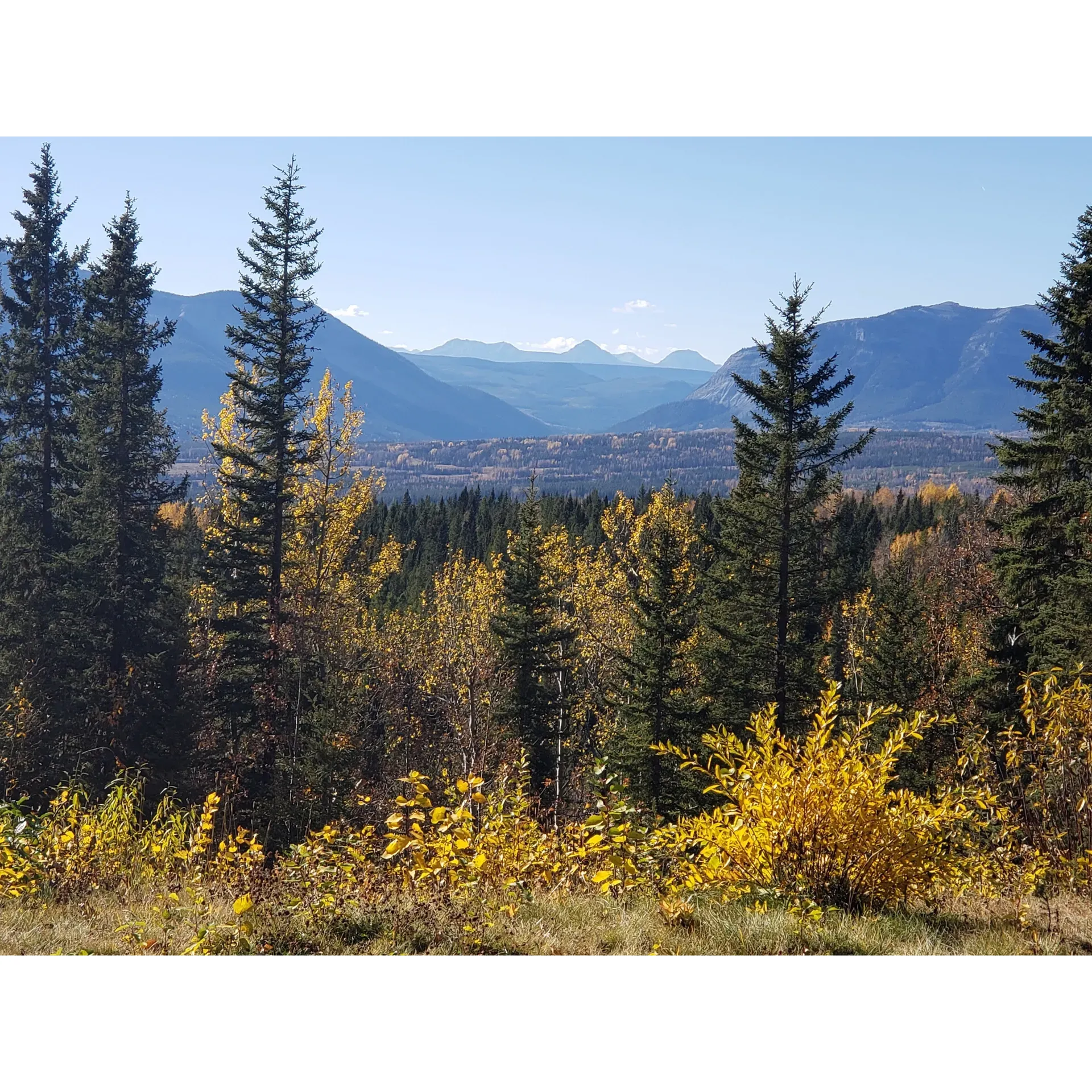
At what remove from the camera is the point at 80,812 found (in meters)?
5.27

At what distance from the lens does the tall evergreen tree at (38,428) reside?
20.2 m

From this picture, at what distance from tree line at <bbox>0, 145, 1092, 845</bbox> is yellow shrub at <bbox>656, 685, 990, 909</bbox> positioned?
45.2 feet

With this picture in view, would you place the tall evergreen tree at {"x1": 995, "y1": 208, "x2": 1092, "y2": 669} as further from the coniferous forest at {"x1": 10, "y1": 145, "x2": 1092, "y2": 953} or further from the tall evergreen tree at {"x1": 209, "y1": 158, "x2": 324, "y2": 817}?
the tall evergreen tree at {"x1": 209, "y1": 158, "x2": 324, "y2": 817}

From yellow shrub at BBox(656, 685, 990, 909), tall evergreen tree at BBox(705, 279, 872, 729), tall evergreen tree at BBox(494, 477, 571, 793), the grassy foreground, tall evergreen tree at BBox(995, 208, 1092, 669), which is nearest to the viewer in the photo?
the grassy foreground

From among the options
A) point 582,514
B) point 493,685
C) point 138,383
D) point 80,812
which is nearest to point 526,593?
point 493,685

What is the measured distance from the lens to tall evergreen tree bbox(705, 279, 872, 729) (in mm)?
18703

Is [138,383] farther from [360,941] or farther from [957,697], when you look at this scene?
[957,697]

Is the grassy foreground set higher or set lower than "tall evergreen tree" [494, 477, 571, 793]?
higher

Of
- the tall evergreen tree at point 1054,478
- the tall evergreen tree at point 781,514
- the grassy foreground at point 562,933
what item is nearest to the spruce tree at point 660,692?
the tall evergreen tree at point 781,514

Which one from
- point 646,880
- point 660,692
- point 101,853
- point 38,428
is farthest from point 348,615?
point 646,880

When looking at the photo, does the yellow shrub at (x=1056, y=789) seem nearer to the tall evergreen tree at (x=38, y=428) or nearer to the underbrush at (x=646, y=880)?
the underbrush at (x=646, y=880)

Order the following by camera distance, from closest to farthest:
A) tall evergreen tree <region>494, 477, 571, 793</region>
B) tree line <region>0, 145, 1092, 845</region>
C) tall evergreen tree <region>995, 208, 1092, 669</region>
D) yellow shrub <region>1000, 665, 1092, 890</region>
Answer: yellow shrub <region>1000, 665, 1092, 890</region>, tall evergreen tree <region>995, 208, 1092, 669</region>, tree line <region>0, 145, 1092, 845</region>, tall evergreen tree <region>494, 477, 571, 793</region>

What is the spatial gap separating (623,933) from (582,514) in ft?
253

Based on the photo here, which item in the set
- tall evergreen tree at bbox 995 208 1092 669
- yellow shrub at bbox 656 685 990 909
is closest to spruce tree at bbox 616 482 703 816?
tall evergreen tree at bbox 995 208 1092 669
